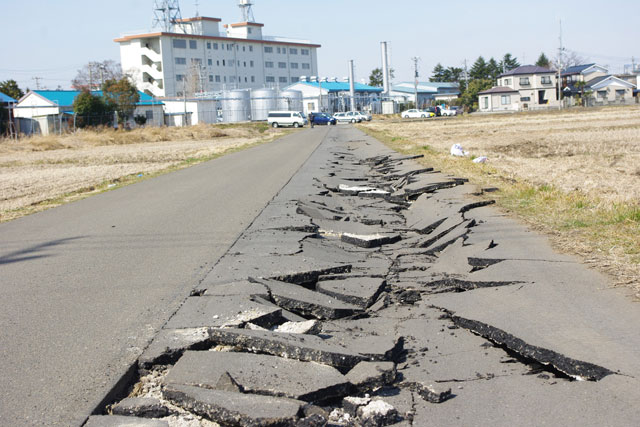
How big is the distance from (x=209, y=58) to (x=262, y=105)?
813 inches

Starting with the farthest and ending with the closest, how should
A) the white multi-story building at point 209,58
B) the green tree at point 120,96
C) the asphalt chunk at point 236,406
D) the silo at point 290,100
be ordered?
the white multi-story building at point 209,58, the silo at point 290,100, the green tree at point 120,96, the asphalt chunk at point 236,406

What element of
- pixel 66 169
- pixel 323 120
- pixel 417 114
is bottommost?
pixel 66 169

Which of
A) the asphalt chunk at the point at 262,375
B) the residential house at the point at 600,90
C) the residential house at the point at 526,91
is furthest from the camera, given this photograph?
the residential house at the point at 526,91

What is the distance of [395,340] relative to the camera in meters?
4.05

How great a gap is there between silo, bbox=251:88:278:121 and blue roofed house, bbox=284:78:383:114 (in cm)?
720

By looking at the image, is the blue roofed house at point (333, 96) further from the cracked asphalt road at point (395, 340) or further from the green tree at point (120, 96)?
the cracked asphalt road at point (395, 340)

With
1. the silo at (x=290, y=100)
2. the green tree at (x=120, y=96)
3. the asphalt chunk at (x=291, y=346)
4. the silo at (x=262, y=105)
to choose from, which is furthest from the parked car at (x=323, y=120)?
the asphalt chunk at (x=291, y=346)

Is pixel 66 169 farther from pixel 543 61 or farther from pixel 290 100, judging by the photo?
pixel 543 61

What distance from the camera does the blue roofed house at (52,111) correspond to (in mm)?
59781

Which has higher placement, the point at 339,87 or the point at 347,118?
the point at 339,87

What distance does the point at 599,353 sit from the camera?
364 cm

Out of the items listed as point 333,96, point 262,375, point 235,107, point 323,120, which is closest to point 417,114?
point 323,120

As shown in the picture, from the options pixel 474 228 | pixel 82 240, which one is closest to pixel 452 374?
pixel 474 228

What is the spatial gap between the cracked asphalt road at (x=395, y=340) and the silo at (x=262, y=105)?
291 ft
